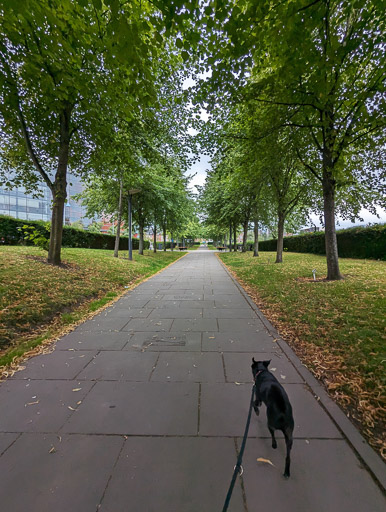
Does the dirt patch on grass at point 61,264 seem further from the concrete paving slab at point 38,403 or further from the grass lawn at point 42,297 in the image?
the concrete paving slab at point 38,403

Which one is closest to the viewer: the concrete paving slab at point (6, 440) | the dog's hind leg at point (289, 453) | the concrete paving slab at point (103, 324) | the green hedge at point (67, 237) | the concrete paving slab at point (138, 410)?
the dog's hind leg at point (289, 453)

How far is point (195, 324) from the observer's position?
4.70 metres

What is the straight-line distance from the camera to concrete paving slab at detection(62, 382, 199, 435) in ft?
6.76

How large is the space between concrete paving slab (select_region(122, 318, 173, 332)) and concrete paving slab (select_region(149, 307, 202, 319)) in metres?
0.27

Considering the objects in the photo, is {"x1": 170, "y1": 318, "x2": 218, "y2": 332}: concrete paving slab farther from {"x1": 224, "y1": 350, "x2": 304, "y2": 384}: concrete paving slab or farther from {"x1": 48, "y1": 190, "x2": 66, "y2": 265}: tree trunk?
{"x1": 48, "y1": 190, "x2": 66, "y2": 265}: tree trunk

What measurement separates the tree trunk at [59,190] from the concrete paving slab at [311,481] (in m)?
8.20

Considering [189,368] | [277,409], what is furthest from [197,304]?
[277,409]

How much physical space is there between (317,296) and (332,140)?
12.9ft

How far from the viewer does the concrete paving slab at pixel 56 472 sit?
1472 mm

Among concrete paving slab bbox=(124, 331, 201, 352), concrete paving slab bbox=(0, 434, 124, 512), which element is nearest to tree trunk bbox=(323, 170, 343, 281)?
concrete paving slab bbox=(124, 331, 201, 352)

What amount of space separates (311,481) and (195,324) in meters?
3.19

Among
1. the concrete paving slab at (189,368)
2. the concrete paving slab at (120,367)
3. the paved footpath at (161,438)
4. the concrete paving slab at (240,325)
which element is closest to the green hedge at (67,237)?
the concrete paving slab at (120,367)

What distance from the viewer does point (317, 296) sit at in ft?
19.0

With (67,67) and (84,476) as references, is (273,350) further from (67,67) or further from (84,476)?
(67,67)
